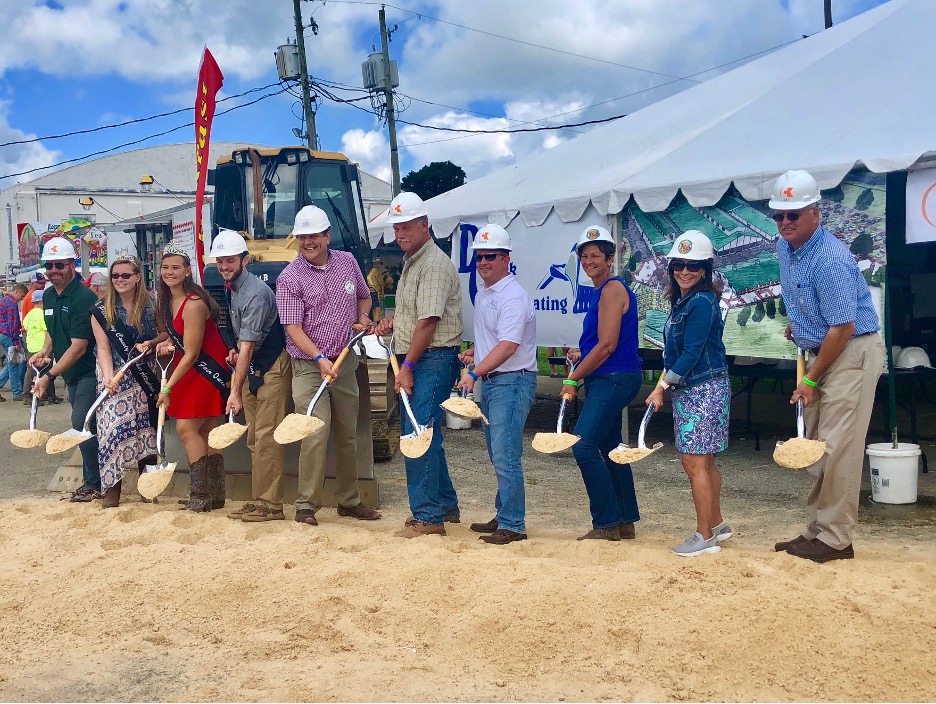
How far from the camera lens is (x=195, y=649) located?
3.96 metres

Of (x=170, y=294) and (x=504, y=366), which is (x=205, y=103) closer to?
(x=170, y=294)

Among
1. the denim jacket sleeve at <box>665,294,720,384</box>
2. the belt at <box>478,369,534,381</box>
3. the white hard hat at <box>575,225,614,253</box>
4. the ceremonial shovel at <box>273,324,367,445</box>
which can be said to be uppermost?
the white hard hat at <box>575,225,614,253</box>

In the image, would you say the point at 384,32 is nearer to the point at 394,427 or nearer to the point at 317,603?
the point at 394,427

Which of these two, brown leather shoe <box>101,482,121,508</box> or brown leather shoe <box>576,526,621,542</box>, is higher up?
brown leather shoe <box>101,482,121,508</box>

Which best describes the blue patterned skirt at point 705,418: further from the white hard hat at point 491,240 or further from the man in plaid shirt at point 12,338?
the man in plaid shirt at point 12,338

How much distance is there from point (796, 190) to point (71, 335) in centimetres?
480

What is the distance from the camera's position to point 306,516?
19.0 ft

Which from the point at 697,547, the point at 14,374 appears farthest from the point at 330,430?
the point at 14,374

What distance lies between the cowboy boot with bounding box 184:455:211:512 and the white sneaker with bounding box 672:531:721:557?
124 inches

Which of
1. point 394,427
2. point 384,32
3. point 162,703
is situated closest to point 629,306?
point 162,703

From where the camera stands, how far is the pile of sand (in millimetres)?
3506

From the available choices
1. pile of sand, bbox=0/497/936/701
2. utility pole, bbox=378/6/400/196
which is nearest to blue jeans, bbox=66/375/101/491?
pile of sand, bbox=0/497/936/701

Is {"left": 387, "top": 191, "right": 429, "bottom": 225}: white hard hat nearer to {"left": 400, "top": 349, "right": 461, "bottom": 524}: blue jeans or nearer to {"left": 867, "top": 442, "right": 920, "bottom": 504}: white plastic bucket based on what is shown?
{"left": 400, "top": 349, "right": 461, "bottom": 524}: blue jeans

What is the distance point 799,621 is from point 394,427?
605 centimetres
